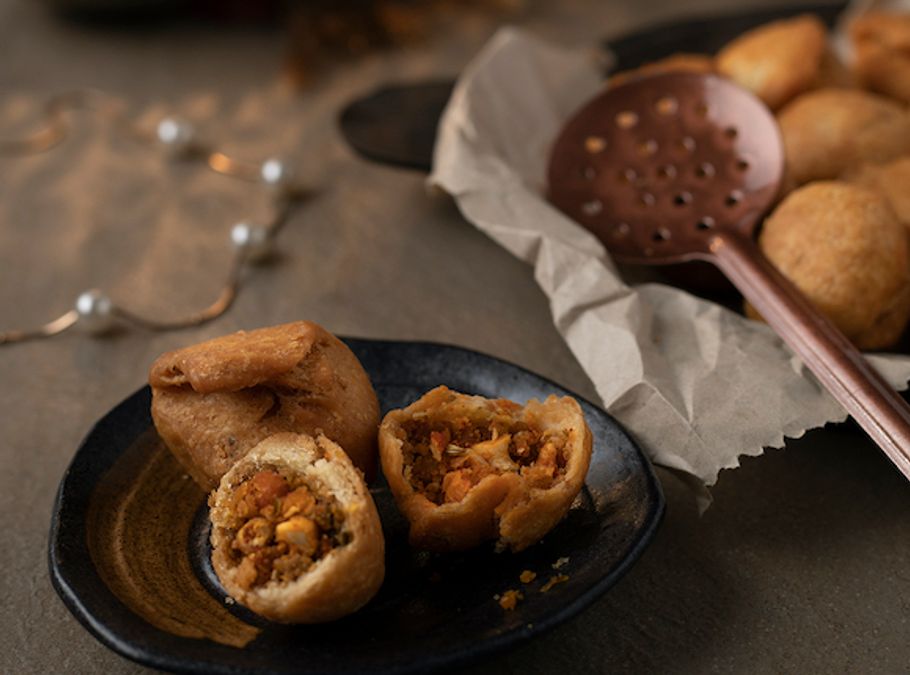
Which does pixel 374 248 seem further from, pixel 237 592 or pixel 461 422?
pixel 237 592

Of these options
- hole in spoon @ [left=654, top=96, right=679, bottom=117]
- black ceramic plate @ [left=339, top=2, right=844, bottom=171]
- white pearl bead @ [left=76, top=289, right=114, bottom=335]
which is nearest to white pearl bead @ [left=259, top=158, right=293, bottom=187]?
black ceramic plate @ [left=339, top=2, right=844, bottom=171]

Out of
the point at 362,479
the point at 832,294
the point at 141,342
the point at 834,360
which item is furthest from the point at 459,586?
the point at 141,342

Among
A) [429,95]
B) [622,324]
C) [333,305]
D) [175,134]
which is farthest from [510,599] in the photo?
[175,134]

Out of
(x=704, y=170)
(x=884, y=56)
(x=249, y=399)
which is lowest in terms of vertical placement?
(x=249, y=399)

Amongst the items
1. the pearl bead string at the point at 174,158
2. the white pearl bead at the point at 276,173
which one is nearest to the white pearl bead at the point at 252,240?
the pearl bead string at the point at 174,158

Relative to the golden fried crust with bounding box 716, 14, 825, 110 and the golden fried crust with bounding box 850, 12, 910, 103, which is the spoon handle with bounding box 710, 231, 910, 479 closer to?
the golden fried crust with bounding box 716, 14, 825, 110

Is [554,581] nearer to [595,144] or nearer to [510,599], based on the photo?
[510,599]

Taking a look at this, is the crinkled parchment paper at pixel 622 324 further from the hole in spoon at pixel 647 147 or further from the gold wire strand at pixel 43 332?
the gold wire strand at pixel 43 332
